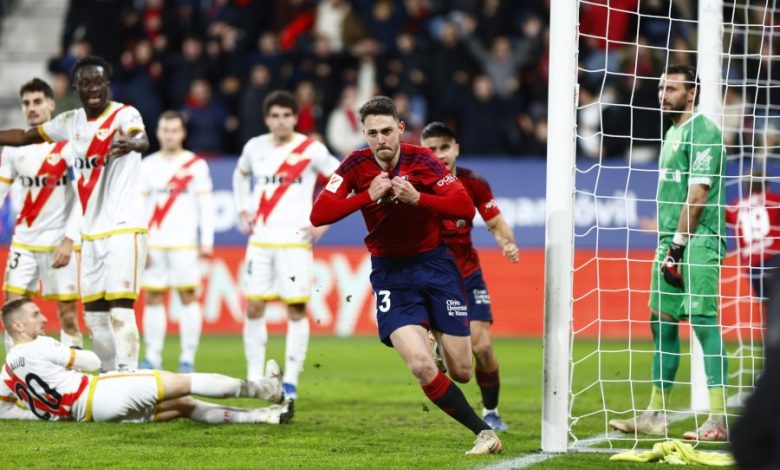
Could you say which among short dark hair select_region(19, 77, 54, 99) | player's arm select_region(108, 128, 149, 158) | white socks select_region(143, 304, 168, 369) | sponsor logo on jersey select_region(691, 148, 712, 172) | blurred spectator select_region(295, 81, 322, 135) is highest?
blurred spectator select_region(295, 81, 322, 135)

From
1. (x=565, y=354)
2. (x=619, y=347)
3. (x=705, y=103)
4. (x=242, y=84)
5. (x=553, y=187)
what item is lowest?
(x=619, y=347)

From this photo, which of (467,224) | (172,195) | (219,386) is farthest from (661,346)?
(172,195)

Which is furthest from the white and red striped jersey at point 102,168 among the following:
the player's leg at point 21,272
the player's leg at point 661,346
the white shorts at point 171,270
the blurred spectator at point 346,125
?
the blurred spectator at point 346,125

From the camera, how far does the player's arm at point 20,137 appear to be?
9.27m

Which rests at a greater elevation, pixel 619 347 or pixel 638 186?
pixel 638 186

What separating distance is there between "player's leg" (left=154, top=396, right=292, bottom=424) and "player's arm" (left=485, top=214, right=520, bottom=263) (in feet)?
6.73

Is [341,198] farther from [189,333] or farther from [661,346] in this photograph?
[189,333]

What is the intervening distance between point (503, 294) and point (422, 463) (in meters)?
10.3

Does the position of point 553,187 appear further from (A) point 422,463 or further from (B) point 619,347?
(B) point 619,347

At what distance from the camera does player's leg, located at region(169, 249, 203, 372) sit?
1240 centimetres

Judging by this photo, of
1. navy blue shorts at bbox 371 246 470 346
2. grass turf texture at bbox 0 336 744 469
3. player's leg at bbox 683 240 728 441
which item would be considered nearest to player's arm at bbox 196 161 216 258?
grass turf texture at bbox 0 336 744 469

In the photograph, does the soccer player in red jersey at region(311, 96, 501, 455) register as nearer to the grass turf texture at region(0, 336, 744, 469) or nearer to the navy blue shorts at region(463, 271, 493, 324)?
the grass turf texture at region(0, 336, 744, 469)

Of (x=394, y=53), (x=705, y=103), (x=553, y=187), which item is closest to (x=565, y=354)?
(x=553, y=187)

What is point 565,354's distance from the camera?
23.8 feet
